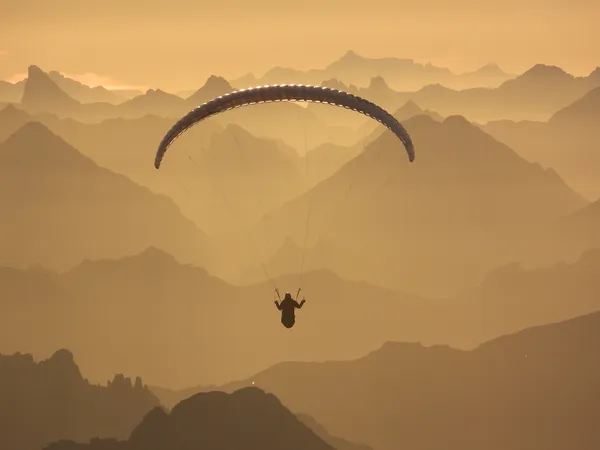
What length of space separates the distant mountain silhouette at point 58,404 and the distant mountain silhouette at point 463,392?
34.6m

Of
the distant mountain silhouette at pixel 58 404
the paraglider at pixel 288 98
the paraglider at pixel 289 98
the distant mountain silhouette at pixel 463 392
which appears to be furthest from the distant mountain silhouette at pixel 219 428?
the paraglider at pixel 289 98

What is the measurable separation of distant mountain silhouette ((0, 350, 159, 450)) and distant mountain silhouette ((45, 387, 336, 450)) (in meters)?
21.6

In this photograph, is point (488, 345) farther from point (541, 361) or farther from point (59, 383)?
point (59, 383)

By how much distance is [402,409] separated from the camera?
16000 centimetres

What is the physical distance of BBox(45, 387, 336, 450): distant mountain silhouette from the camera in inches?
4924

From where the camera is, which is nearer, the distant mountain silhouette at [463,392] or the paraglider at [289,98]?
the paraglider at [289,98]

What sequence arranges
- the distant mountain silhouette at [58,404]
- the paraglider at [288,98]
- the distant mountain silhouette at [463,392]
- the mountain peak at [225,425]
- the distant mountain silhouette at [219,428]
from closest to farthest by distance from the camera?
the paraglider at [288,98] → the distant mountain silhouette at [219,428] → the mountain peak at [225,425] → the distant mountain silhouette at [463,392] → the distant mountain silhouette at [58,404]

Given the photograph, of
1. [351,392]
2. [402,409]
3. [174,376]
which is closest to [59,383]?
[174,376]

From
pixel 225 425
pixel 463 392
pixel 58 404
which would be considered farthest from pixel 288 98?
pixel 463 392

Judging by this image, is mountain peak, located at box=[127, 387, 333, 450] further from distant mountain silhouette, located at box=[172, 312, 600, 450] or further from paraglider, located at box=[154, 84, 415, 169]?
paraglider, located at box=[154, 84, 415, 169]

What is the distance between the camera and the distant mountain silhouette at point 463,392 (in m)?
148

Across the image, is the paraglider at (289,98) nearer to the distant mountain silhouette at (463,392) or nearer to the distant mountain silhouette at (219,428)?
the distant mountain silhouette at (219,428)

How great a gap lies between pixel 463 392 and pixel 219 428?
207 ft

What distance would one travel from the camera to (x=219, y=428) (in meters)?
127
